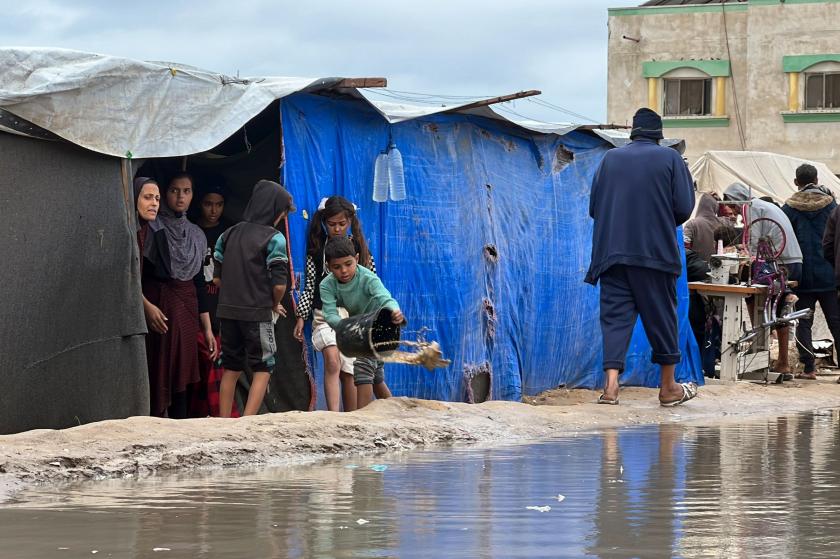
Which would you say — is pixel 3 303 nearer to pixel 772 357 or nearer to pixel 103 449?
pixel 103 449

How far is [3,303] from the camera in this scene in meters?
8.20

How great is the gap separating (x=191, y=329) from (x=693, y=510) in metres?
4.41

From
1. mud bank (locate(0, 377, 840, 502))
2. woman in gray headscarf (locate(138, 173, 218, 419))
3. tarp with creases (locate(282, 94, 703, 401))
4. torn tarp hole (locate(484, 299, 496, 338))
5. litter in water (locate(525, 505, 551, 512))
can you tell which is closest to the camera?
litter in water (locate(525, 505, 551, 512))

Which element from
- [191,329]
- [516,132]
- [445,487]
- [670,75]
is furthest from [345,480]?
[670,75]

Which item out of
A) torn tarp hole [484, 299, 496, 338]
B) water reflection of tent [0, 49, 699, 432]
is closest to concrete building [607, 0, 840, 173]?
water reflection of tent [0, 49, 699, 432]

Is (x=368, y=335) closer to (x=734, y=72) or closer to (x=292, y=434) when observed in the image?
(x=292, y=434)

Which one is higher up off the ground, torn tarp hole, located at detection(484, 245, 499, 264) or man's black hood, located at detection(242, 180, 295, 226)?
man's black hood, located at detection(242, 180, 295, 226)

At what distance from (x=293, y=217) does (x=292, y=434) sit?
1943 millimetres

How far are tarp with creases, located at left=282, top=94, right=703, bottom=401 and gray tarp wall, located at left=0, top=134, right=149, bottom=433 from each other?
55.5 inches

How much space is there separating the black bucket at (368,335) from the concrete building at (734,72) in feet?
78.7

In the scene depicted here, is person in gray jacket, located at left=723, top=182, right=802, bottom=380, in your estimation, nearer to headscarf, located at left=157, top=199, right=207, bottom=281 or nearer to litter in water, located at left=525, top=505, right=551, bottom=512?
headscarf, located at left=157, top=199, right=207, bottom=281

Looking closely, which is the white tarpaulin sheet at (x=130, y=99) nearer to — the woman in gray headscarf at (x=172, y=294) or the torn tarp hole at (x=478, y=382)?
the woman in gray headscarf at (x=172, y=294)

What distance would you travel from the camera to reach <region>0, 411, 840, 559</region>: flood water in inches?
200

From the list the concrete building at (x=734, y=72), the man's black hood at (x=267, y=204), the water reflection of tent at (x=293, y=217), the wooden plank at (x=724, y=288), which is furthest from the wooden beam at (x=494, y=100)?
the concrete building at (x=734, y=72)
